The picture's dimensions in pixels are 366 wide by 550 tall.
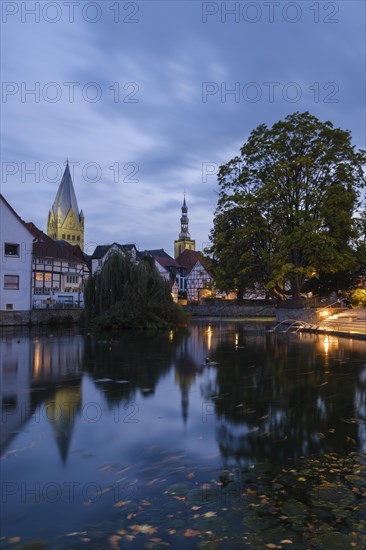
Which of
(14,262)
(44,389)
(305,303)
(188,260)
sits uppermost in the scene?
(188,260)

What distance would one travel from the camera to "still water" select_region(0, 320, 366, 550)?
4121 millimetres

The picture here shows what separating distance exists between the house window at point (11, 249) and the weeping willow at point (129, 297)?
9.06 m

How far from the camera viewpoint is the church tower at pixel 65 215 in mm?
146750

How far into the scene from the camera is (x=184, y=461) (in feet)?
19.6

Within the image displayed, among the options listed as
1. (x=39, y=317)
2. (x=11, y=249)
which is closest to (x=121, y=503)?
(x=39, y=317)

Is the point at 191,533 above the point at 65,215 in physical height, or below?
below

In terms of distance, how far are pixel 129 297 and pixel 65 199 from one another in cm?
12086

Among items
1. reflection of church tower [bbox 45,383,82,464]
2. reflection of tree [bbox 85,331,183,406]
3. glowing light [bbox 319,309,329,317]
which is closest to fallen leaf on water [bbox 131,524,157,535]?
reflection of church tower [bbox 45,383,82,464]

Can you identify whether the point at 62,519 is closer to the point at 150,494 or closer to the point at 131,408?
the point at 150,494

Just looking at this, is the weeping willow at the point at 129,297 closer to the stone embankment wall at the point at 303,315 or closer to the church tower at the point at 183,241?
the stone embankment wall at the point at 303,315

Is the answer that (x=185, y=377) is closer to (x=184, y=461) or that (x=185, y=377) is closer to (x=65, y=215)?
(x=184, y=461)

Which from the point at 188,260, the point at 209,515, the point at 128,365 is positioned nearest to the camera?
the point at 209,515

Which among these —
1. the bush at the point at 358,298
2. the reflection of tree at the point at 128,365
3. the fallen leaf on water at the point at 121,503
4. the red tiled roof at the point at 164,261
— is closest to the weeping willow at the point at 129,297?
the reflection of tree at the point at 128,365

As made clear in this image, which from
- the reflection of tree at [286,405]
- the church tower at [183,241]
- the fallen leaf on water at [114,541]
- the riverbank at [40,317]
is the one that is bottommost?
the reflection of tree at [286,405]
